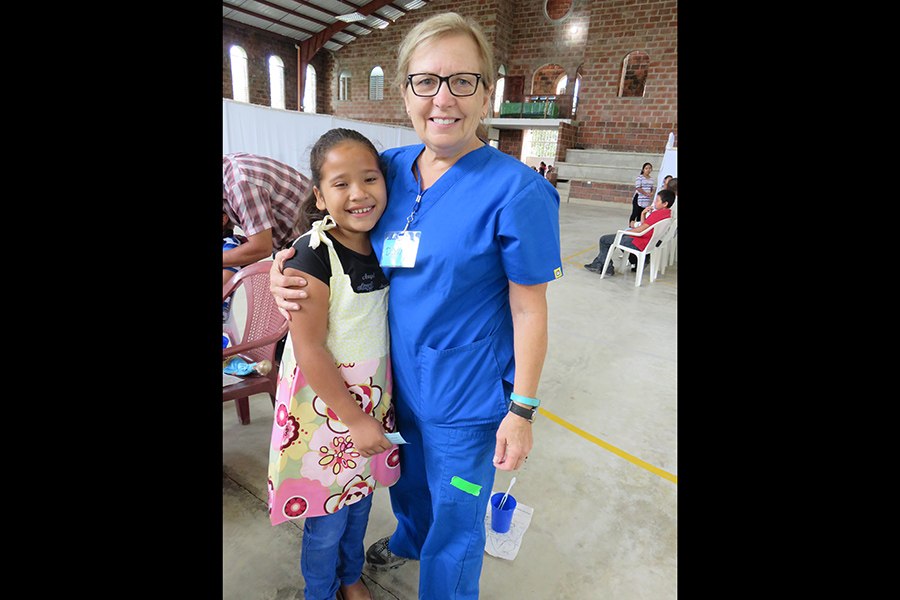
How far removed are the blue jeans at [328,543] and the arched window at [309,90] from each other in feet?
59.6

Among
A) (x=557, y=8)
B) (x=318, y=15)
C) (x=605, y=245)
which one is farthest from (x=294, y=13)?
(x=605, y=245)

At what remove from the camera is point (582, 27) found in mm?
13523

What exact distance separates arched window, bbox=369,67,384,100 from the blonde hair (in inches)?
657

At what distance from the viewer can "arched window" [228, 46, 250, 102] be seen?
1488 centimetres

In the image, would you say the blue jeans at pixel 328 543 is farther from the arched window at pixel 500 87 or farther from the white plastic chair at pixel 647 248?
the arched window at pixel 500 87

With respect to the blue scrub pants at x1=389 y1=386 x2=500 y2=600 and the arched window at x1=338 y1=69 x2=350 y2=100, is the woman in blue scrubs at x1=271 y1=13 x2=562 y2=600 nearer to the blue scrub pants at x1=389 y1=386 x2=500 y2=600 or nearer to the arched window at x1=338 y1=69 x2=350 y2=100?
the blue scrub pants at x1=389 y1=386 x2=500 y2=600

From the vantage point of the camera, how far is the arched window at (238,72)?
14.9 m

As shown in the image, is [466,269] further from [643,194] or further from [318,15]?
[318,15]

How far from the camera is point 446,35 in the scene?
34.7 inches

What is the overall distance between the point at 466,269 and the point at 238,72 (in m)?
17.5

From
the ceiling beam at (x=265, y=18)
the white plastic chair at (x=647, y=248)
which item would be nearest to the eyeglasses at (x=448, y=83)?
the white plastic chair at (x=647, y=248)
